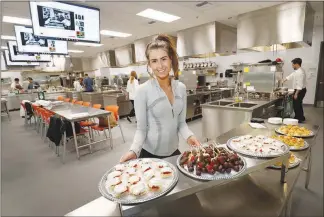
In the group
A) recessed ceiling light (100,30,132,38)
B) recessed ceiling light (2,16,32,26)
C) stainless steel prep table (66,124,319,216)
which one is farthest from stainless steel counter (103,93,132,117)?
stainless steel prep table (66,124,319,216)

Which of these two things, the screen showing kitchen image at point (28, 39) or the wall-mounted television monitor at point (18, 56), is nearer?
the screen showing kitchen image at point (28, 39)

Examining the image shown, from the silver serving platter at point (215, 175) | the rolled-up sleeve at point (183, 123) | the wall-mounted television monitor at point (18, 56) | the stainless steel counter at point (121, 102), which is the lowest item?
the stainless steel counter at point (121, 102)

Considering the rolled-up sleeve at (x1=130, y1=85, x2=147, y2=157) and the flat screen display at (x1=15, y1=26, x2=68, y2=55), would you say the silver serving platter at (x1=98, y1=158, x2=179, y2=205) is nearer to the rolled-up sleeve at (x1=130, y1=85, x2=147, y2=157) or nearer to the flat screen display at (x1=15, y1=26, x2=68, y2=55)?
the rolled-up sleeve at (x1=130, y1=85, x2=147, y2=157)

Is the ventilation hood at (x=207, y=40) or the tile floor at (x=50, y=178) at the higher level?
the ventilation hood at (x=207, y=40)

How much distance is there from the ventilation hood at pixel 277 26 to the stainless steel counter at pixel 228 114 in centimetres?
156

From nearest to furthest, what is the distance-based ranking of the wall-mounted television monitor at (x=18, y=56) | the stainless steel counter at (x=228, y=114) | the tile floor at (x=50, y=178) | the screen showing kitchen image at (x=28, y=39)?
the tile floor at (x=50, y=178) → the stainless steel counter at (x=228, y=114) → the screen showing kitchen image at (x=28, y=39) → the wall-mounted television monitor at (x=18, y=56)

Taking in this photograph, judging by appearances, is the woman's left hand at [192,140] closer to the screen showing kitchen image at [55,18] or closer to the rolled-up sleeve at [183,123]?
the rolled-up sleeve at [183,123]

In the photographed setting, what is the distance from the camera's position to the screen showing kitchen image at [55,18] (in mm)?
3295

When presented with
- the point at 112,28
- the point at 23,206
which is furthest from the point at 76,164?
the point at 112,28

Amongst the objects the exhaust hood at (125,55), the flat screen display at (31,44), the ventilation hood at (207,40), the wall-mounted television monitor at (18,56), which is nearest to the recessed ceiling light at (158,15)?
the ventilation hood at (207,40)

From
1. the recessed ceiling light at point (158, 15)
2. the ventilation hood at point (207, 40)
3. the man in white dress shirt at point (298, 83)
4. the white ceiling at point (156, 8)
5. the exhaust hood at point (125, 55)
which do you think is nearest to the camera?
the white ceiling at point (156, 8)

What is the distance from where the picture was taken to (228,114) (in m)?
3.47

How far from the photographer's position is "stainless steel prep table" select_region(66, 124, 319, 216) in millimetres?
776

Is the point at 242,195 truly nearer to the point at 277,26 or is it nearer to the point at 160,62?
the point at 160,62
